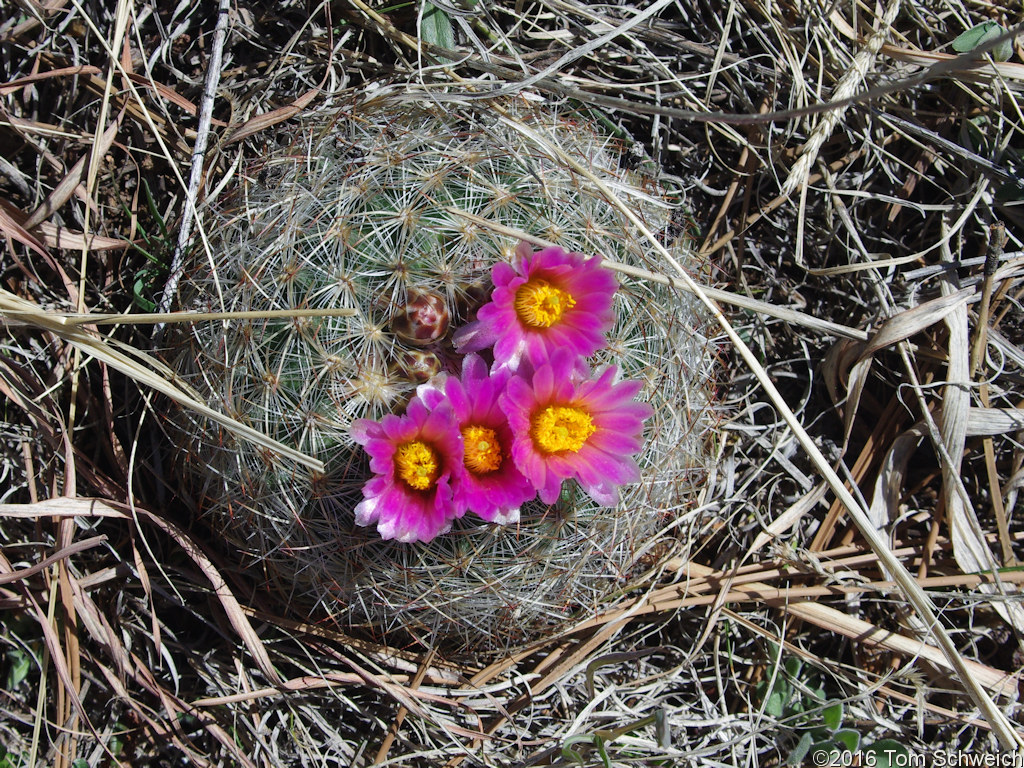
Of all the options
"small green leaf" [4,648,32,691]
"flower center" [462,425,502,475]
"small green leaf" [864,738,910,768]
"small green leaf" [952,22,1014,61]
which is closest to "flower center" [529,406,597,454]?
"flower center" [462,425,502,475]

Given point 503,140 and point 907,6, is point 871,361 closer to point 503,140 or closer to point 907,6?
point 907,6

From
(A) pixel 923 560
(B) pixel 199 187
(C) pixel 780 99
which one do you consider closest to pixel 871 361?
(A) pixel 923 560

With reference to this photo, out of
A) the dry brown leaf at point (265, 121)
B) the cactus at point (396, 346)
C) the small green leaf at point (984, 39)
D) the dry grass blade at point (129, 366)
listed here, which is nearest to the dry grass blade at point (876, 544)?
the cactus at point (396, 346)

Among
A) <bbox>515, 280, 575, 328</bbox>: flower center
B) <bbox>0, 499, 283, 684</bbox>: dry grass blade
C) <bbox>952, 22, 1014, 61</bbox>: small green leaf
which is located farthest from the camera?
<bbox>952, 22, 1014, 61</bbox>: small green leaf

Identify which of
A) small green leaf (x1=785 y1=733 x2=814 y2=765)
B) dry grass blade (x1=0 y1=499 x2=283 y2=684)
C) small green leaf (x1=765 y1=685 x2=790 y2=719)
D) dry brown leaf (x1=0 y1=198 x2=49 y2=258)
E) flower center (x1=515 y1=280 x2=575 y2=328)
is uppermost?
flower center (x1=515 y1=280 x2=575 y2=328)

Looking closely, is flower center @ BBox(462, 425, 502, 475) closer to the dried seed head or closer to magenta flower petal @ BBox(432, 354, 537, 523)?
magenta flower petal @ BBox(432, 354, 537, 523)

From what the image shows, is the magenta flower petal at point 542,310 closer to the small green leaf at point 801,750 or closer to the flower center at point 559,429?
the flower center at point 559,429
